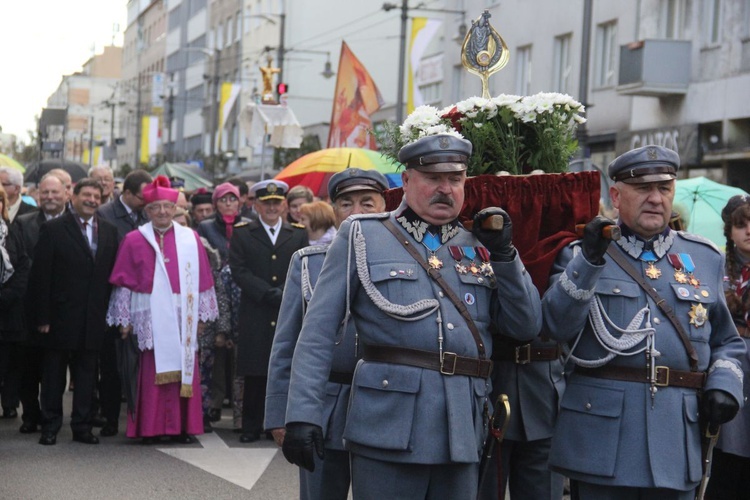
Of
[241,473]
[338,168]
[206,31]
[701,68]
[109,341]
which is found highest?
[206,31]

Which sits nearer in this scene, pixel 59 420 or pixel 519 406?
pixel 519 406

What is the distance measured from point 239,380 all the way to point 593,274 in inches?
273

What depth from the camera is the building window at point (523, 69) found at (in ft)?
110

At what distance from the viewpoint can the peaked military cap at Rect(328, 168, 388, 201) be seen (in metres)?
6.80

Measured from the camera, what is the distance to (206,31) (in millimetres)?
70188

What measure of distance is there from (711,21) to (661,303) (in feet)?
69.3

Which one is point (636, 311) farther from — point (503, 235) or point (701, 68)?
point (701, 68)

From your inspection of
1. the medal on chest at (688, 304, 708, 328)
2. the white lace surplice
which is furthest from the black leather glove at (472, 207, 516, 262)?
the white lace surplice

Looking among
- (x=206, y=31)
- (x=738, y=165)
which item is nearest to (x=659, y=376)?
(x=738, y=165)

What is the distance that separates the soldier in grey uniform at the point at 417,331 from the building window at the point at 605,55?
2487 cm

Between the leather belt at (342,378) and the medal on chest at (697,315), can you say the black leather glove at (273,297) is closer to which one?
the leather belt at (342,378)

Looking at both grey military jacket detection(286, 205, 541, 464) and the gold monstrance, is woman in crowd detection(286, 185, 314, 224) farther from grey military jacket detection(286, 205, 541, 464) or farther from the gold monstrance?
grey military jacket detection(286, 205, 541, 464)

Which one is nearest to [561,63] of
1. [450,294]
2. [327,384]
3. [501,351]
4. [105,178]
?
[105,178]

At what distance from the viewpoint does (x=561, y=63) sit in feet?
104
